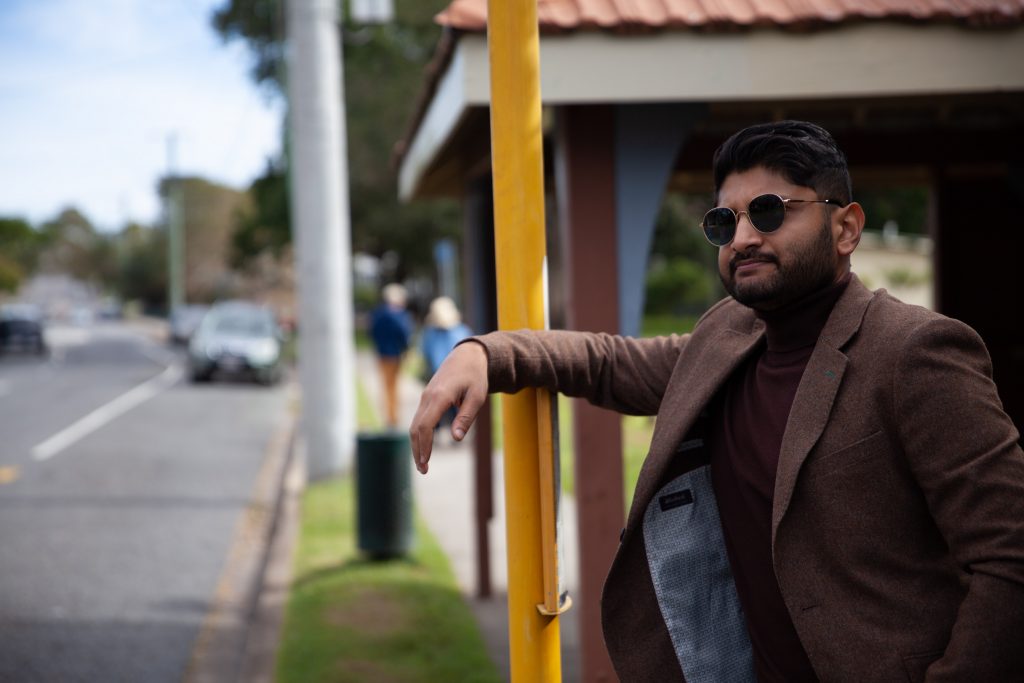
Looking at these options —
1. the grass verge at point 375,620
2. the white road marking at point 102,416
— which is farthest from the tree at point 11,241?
the grass verge at point 375,620

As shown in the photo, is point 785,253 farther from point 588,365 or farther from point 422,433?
point 422,433

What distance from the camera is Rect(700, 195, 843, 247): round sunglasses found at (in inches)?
78.6

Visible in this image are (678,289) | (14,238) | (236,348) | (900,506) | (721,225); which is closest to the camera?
(900,506)

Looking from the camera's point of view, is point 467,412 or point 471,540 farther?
point 471,540

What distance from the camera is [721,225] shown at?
2100 mm

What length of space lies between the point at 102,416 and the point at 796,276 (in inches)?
619

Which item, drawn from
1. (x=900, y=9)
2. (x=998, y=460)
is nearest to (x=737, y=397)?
(x=998, y=460)

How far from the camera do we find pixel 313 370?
33.9ft

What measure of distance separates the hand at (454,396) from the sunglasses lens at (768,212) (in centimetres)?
59

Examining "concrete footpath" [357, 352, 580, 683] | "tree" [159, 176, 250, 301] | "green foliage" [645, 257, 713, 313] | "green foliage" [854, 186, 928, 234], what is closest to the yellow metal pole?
"concrete footpath" [357, 352, 580, 683]

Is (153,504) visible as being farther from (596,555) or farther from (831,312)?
(831,312)

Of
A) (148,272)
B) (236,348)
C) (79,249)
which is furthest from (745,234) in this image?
(79,249)

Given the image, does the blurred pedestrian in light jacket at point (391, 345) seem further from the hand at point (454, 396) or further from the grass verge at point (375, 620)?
the hand at point (454, 396)

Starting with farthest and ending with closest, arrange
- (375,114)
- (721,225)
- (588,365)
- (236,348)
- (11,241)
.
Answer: (11,241) < (375,114) < (236,348) < (588,365) < (721,225)
